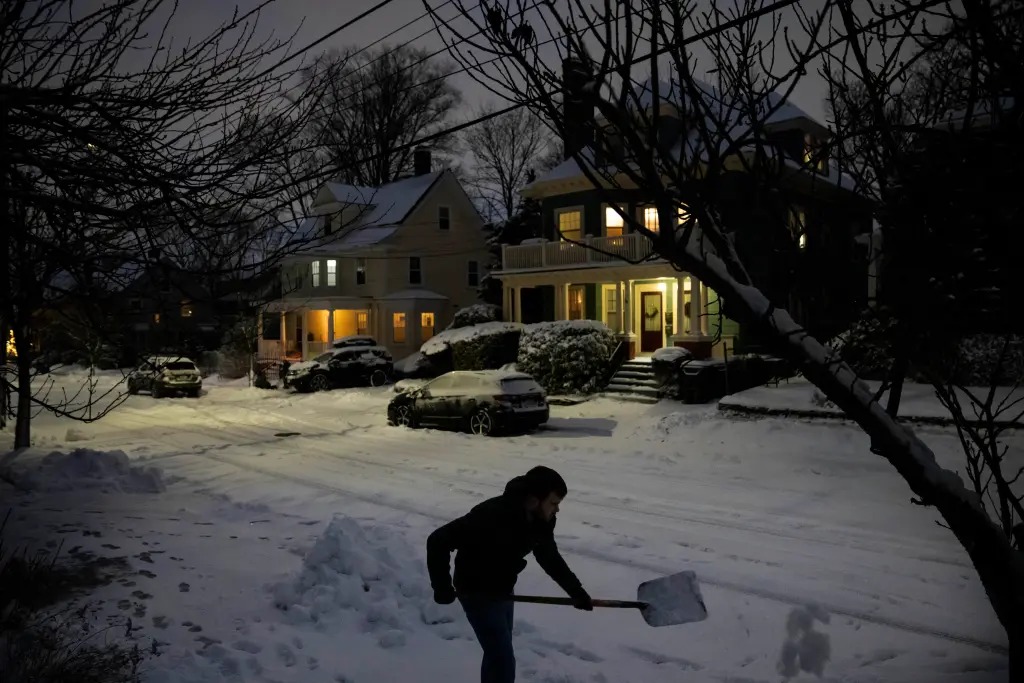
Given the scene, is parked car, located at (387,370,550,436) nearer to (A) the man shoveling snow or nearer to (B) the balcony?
(B) the balcony

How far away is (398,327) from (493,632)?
3302 centimetres

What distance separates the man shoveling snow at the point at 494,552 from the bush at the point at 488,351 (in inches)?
870

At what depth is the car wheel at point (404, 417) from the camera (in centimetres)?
1803

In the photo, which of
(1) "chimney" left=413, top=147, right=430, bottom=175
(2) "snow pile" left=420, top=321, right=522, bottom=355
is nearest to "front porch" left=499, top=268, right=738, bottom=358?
(2) "snow pile" left=420, top=321, right=522, bottom=355

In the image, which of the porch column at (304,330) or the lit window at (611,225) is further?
the porch column at (304,330)

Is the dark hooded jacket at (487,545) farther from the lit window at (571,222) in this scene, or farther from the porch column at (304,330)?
the porch column at (304,330)

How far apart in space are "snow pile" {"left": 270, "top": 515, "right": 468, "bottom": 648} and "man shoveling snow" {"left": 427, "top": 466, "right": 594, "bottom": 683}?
5.21 feet

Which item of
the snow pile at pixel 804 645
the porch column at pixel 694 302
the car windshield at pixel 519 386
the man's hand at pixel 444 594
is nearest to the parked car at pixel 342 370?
the porch column at pixel 694 302

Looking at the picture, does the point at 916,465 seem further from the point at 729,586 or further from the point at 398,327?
the point at 398,327

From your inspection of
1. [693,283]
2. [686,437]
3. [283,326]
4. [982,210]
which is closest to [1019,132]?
[982,210]

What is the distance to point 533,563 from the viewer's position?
7.45m

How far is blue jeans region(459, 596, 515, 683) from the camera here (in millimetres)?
4336

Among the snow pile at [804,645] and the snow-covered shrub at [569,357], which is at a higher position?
the snow-covered shrub at [569,357]

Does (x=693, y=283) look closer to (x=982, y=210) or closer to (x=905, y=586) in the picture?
(x=905, y=586)
